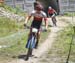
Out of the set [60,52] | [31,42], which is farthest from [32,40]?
[60,52]

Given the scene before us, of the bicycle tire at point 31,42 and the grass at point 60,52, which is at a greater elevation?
the bicycle tire at point 31,42

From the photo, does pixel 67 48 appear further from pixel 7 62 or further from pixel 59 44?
pixel 7 62

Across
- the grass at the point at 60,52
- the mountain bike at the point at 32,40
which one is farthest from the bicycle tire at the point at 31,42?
the grass at the point at 60,52

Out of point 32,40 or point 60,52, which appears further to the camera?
point 60,52

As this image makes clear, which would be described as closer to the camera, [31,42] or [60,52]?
[31,42]

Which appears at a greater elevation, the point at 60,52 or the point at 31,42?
the point at 31,42

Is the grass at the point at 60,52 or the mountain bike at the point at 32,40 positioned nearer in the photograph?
the mountain bike at the point at 32,40

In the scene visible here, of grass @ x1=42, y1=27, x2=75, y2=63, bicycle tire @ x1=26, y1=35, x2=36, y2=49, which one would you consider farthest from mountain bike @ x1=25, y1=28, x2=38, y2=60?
grass @ x1=42, y1=27, x2=75, y2=63

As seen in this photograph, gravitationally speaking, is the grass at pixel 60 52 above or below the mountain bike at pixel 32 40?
below

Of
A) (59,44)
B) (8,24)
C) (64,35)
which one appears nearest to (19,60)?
(59,44)

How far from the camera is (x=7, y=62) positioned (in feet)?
38.1

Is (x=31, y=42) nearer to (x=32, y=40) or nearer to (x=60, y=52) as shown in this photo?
(x=32, y=40)

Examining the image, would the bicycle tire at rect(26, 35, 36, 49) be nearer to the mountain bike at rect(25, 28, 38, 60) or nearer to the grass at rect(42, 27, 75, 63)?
the mountain bike at rect(25, 28, 38, 60)

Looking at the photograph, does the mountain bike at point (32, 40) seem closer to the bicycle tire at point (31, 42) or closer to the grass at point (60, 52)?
the bicycle tire at point (31, 42)
